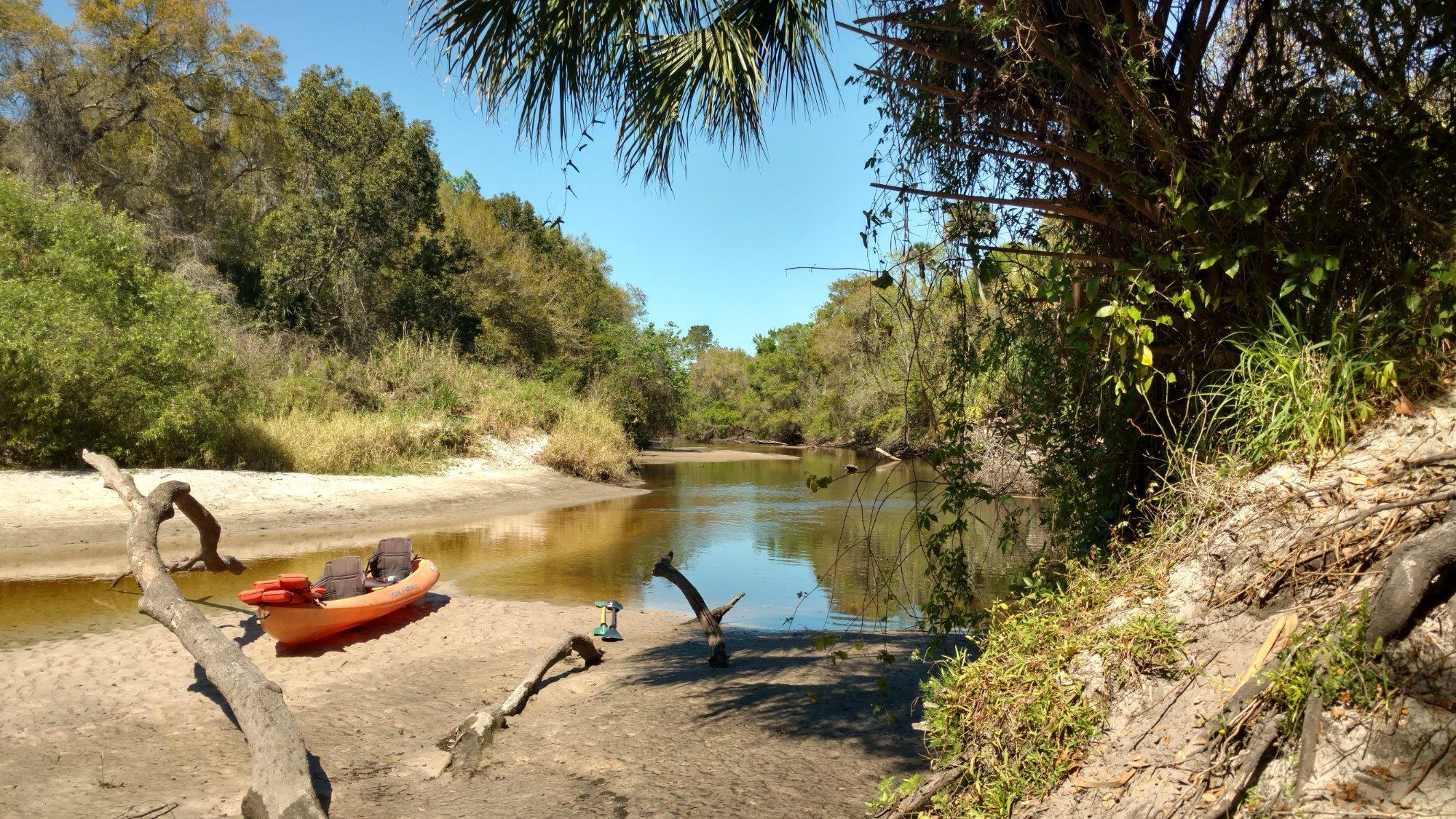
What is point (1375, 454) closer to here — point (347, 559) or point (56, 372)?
point (347, 559)

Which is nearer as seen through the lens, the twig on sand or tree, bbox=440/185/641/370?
the twig on sand

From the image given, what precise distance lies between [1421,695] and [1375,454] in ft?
3.33

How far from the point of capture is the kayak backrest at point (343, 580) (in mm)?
9125

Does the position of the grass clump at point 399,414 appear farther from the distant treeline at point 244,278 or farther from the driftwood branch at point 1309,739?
the driftwood branch at point 1309,739

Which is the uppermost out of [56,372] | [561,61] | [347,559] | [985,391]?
[561,61]

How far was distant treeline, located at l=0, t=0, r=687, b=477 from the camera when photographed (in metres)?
15.4

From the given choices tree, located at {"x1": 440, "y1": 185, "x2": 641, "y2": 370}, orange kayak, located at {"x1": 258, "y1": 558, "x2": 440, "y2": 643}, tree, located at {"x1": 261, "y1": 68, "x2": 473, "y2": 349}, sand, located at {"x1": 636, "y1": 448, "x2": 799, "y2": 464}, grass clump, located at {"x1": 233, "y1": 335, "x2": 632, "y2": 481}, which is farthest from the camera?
sand, located at {"x1": 636, "y1": 448, "x2": 799, "y2": 464}

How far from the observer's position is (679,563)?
51.4 ft

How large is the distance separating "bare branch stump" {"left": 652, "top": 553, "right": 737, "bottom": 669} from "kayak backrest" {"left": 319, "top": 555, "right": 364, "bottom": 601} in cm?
375

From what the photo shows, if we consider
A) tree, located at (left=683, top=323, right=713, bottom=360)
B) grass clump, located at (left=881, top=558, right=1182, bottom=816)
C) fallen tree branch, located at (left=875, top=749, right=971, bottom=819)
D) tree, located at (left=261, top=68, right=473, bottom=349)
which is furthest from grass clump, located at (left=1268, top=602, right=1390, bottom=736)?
tree, located at (left=683, top=323, right=713, bottom=360)

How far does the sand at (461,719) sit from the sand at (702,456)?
98.0 ft

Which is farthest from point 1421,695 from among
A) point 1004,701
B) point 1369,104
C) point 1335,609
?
point 1369,104

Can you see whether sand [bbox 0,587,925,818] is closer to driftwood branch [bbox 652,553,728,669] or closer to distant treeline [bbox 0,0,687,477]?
driftwood branch [bbox 652,553,728,669]

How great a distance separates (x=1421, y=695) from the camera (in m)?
2.09
